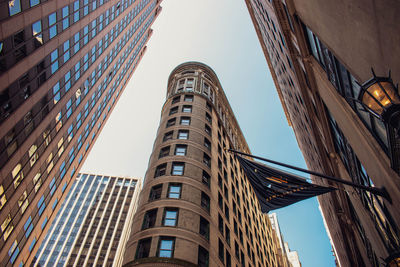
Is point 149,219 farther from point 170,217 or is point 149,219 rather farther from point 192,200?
point 192,200

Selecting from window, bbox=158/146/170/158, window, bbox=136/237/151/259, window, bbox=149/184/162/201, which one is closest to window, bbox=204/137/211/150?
window, bbox=158/146/170/158

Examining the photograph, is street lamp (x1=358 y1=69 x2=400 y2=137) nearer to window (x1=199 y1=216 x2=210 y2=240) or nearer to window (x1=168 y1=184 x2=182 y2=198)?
window (x1=199 y1=216 x2=210 y2=240)

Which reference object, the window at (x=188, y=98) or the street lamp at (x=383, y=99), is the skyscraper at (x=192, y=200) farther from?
the street lamp at (x=383, y=99)

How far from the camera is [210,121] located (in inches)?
1549

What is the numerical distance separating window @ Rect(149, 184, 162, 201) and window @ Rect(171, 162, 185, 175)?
219 centimetres

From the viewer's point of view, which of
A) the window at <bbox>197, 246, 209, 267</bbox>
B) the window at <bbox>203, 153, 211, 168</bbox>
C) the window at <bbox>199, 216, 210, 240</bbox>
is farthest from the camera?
the window at <bbox>203, 153, 211, 168</bbox>

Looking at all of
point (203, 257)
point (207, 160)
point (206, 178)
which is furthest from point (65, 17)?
point (203, 257)

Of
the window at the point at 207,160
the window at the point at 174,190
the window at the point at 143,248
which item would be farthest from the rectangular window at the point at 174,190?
the window at the point at 207,160

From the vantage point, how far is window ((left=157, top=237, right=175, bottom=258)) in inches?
758

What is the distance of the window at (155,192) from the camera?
978 inches

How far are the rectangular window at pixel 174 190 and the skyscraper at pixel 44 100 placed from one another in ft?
58.0

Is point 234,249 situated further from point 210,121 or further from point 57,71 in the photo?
point 57,71

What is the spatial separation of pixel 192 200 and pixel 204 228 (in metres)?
2.84

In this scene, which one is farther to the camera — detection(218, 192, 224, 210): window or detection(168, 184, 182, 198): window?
detection(218, 192, 224, 210): window
